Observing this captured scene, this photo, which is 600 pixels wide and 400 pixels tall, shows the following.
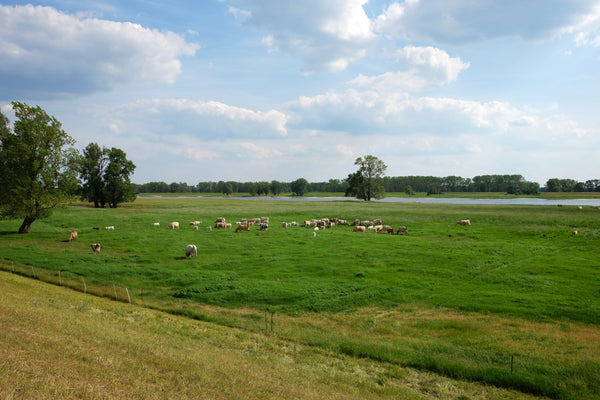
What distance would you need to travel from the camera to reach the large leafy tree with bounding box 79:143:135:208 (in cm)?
9662

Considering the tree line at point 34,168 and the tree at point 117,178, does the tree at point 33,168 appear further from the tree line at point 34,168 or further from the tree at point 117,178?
the tree at point 117,178

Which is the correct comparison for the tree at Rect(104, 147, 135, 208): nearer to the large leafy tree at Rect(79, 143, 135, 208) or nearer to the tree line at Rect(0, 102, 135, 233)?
the large leafy tree at Rect(79, 143, 135, 208)

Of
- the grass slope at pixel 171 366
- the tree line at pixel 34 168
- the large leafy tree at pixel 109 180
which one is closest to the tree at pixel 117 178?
the large leafy tree at pixel 109 180

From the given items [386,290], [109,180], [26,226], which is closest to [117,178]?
[109,180]

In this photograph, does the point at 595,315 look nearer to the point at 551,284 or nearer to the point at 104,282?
the point at 551,284

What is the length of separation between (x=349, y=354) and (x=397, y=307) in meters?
6.48

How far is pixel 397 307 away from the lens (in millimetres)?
19906

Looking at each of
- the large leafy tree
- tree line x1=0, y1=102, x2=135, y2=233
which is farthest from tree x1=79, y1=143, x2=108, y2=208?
tree line x1=0, y1=102, x2=135, y2=233

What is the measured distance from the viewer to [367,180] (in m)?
131

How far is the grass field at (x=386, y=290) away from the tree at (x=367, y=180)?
85567mm

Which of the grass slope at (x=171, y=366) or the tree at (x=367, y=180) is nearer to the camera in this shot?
the grass slope at (x=171, y=366)

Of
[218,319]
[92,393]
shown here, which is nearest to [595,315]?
[218,319]

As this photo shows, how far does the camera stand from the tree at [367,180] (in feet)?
426

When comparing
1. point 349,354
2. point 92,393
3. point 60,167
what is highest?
point 60,167
